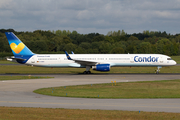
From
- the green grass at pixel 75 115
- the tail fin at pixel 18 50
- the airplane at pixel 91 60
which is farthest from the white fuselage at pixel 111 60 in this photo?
the green grass at pixel 75 115

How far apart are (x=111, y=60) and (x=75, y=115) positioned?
1210 inches

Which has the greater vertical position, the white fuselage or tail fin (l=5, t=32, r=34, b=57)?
tail fin (l=5, t=32, r=34, b=57)

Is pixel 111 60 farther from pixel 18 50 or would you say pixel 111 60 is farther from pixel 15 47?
pixel 15 47

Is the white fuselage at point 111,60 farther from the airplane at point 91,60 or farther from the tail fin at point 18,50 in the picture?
the tail fin at point 18,50

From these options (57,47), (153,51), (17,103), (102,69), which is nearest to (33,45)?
(57,47)

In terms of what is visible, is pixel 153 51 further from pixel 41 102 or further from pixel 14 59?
pixel 41 102

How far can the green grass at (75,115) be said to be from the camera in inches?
518

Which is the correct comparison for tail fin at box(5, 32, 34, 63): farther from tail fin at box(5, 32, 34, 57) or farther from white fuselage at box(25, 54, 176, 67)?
white fuselage at box(25, 54, 176, 67)

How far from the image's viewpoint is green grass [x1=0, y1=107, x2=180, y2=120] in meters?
13.1

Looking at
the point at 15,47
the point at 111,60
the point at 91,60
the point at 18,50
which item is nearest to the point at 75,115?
the point at 111,60

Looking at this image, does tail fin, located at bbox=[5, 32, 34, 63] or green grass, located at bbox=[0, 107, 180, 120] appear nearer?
green grass, located at bbox=[0, 107, 180, 120]

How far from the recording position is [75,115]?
1377 centimetres

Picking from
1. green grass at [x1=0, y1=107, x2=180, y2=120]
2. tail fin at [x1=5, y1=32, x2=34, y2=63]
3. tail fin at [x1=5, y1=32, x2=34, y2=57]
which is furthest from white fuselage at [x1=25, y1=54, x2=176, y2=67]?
green grass at [x1=0, y1=107, x2=180, y2=120]

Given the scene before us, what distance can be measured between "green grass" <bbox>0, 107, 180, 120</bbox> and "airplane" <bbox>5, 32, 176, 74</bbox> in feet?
90.5
